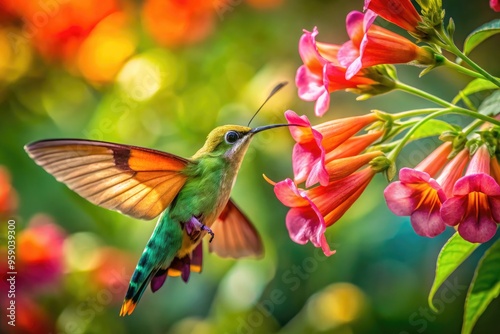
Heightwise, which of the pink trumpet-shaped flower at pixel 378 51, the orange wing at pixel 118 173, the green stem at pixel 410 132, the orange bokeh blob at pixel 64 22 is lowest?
the green stem at pixel 410 132

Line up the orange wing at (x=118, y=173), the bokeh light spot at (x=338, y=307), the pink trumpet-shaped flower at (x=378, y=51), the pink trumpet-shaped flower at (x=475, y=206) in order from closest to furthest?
the pink trumpet-shaped flower at (x=475, y=206) → the pink trumpet-shaped flower at (x=378, y=51) → the orange wing at (x=118, y=173) → the bokeh light spot at (x=338, y=307)

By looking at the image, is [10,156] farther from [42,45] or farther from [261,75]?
[261,75]

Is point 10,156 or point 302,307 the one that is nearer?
point 302,307

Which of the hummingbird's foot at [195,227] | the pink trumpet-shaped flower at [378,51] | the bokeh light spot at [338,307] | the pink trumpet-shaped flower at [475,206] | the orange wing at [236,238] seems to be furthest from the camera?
the bokeh light spot at [338,307]

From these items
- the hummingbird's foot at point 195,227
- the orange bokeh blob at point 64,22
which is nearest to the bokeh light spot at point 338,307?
the hummingbird's foot at point 195,227

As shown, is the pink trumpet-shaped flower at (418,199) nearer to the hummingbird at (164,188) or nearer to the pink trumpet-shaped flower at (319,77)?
the pink trumpet-shaped flower at (319,77)

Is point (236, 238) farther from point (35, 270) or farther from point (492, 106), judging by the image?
point (35, 270)

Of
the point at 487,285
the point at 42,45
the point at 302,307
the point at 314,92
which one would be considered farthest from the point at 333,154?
the point at 42,45
